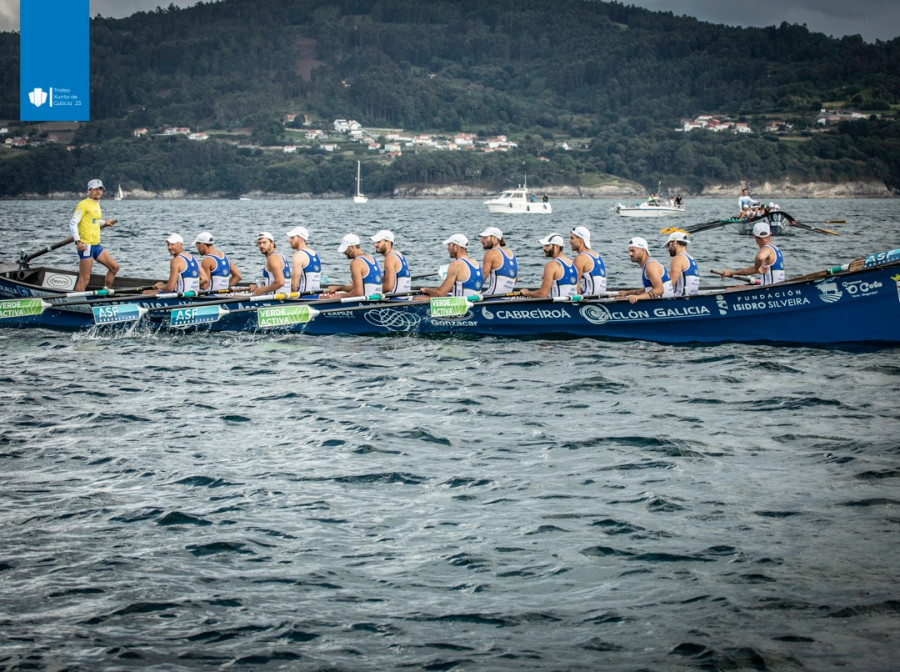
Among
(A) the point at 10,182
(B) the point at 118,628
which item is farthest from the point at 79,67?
(A) the point at 10,182

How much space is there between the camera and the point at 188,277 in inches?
789

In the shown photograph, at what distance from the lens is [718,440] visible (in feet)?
38.2

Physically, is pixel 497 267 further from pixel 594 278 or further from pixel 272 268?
pixel 272 268

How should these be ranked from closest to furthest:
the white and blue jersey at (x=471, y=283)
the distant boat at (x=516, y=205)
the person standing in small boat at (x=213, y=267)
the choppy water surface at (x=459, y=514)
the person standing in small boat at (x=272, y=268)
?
the choppy water surface at (x=459, y=514)
the white and blue jersey at (x=471, y=283)
the person standing in small boat at (x=272, y=268)
the person standing in small boat at (x=213, y=267)
the distant boat at (x=516, y=205)

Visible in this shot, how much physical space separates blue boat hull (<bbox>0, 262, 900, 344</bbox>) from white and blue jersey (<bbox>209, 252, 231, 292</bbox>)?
3.18ft

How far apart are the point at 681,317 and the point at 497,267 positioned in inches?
135

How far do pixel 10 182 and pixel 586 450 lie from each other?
654ft

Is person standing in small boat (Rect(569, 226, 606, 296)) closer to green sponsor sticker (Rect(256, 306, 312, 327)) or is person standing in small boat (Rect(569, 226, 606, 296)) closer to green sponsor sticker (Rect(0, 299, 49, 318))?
green sponsor sticker (Rect(256, 306, 312, 327))

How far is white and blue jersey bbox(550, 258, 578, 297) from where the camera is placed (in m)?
17.5

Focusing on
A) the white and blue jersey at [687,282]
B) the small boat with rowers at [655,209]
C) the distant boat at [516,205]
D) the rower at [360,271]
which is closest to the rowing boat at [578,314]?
the white and blue jersey at [687,282]

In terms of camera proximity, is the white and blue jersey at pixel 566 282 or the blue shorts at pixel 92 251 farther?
the blue shorts at pixel 92 251

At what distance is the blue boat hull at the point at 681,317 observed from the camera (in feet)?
52.2

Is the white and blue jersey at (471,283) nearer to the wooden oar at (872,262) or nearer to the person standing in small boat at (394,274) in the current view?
the person standing in small boat at (394,274)

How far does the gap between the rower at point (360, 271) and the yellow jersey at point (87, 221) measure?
590cm
